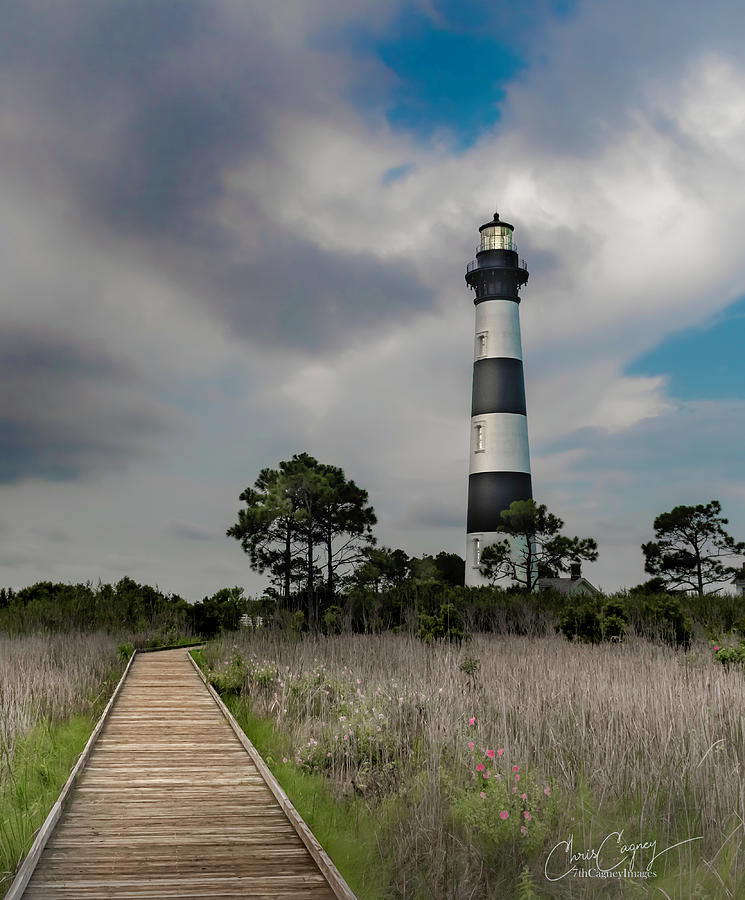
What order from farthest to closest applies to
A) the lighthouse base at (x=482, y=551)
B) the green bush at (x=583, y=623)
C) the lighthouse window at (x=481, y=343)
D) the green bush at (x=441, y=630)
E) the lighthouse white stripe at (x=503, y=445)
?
the lighthouse window at (x=481, y=343) < the lighthouse white stripe at (x=503, y=445) < the lighthouse base at (x=482, y=551) < the green bush at (x=583, y=623) < the green bush at (x=441, y=630)

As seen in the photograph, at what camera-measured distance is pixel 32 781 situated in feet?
23.6

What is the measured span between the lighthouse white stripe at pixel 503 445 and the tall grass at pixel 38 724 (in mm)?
20240

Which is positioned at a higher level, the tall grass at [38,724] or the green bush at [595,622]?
the green bush at [595,622]

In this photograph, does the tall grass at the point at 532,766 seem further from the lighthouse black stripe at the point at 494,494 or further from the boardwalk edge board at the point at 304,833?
the lighthouse black stripe at the point at 494,494

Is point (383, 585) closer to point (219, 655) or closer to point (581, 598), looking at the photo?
point (581, 598)

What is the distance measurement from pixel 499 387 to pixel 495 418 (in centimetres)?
142

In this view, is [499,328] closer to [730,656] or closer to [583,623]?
[583,623]

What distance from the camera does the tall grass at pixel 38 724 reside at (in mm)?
5988

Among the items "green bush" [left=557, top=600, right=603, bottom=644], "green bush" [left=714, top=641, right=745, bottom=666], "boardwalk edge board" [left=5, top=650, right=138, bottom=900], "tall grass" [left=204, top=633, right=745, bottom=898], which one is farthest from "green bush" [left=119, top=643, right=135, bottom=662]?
"green bush" [left=714, top=641, right=745, bottom=666]

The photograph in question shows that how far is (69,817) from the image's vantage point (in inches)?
243

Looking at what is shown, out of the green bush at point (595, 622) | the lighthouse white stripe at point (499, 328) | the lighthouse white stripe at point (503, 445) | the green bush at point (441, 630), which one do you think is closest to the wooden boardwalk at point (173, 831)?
the green bush at point (441, 630)

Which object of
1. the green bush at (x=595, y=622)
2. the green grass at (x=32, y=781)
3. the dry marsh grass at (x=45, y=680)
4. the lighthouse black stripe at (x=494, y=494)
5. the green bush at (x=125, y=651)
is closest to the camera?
the green grass at (x=32, y=781)

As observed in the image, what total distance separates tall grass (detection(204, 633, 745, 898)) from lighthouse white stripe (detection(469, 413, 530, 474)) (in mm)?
22438
